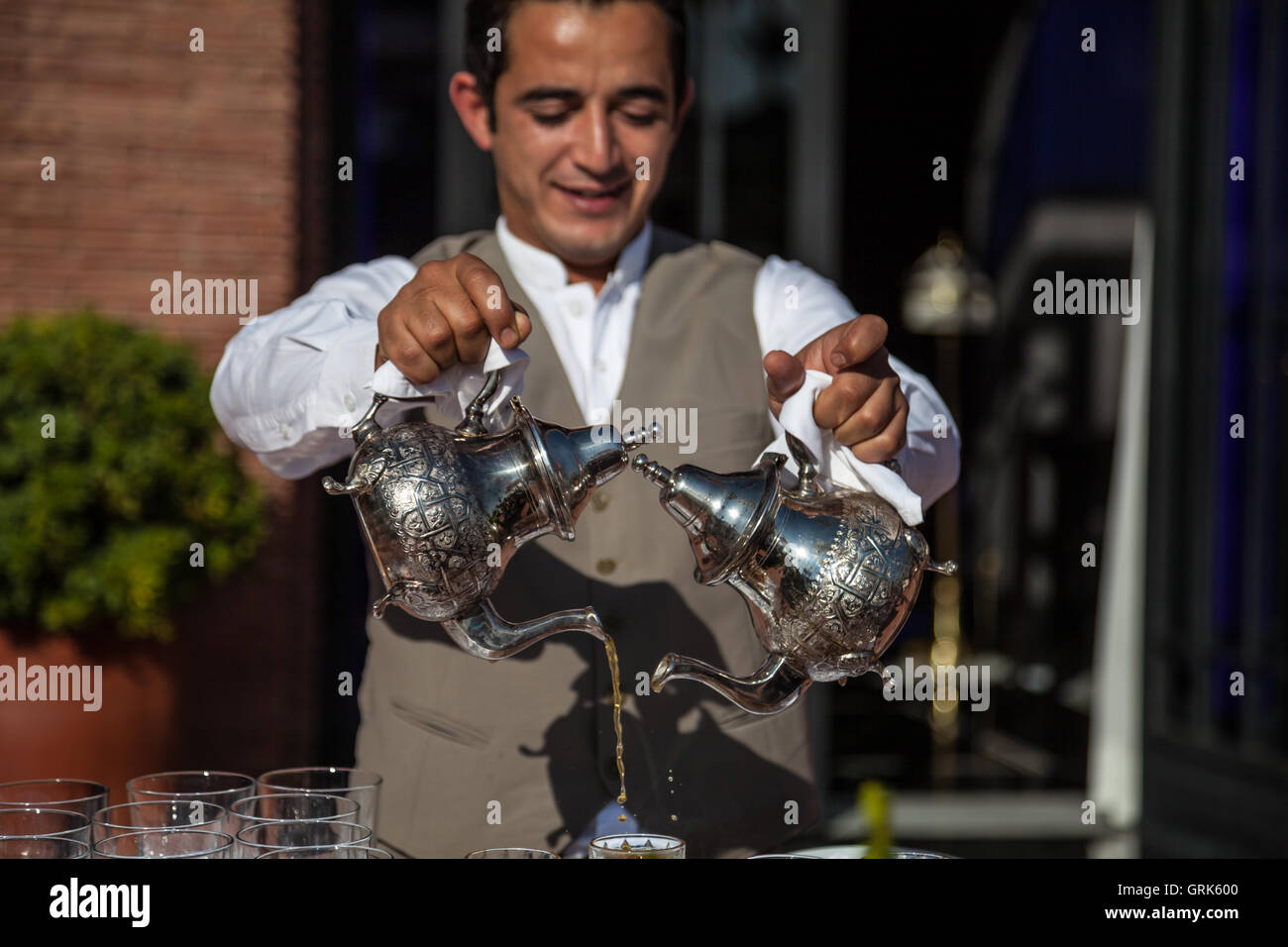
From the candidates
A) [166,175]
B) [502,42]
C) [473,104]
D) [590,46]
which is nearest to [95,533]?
[166,175]

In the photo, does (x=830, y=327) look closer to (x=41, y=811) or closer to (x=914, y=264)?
(x=41, y=811)

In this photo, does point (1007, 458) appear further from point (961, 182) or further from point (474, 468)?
point (474, 468)

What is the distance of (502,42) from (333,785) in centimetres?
106

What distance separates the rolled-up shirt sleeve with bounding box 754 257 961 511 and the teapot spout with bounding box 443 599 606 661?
50 cm

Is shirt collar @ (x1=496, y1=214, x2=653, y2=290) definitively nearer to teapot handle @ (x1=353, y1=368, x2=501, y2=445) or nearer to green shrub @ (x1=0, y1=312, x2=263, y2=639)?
teapot handle @ (x1=353, y1=368, x2=501, y2=445)

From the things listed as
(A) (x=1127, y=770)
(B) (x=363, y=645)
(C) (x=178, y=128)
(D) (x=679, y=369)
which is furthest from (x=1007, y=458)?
(D) (x=679, y=369)

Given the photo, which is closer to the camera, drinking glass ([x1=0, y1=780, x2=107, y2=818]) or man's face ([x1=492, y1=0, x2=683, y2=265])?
drinking glass ([x1=0, y1=780, x2=107, y2=818])

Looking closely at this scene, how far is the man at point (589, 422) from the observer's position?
5.13 ft

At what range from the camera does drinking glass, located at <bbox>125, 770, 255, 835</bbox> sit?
1.11 meters

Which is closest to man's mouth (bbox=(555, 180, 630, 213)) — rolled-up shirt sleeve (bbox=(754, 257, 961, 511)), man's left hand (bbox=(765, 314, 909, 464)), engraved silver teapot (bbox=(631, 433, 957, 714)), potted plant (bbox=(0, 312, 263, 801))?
rolled-up shirt sleeve (bbox=(754, 257, 961, 511))

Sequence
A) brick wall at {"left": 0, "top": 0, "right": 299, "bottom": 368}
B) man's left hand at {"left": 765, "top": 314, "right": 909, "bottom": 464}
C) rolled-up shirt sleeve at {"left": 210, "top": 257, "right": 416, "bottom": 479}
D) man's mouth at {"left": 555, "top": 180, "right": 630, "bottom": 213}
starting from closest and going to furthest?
man's left hand at {"left": 765, "top": 314, "right": 909, "bottom": 464}, rolled-up shirt sleeve at {"left": 210, "top": 257, "right": 416, "bottom": 479}, man's mouth at {"left": 555, "top": 180, "right": 630, "bottom": 213}, brick wall at {"left": 0, "top": 0, "right": 299, "bottom": 368}

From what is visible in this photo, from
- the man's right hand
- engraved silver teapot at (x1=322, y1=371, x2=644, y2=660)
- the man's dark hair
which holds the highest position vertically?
the man's dark hair

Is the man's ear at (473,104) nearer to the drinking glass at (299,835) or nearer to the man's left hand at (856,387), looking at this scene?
the man's left hand at (856,387)

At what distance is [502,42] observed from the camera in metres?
1.70
